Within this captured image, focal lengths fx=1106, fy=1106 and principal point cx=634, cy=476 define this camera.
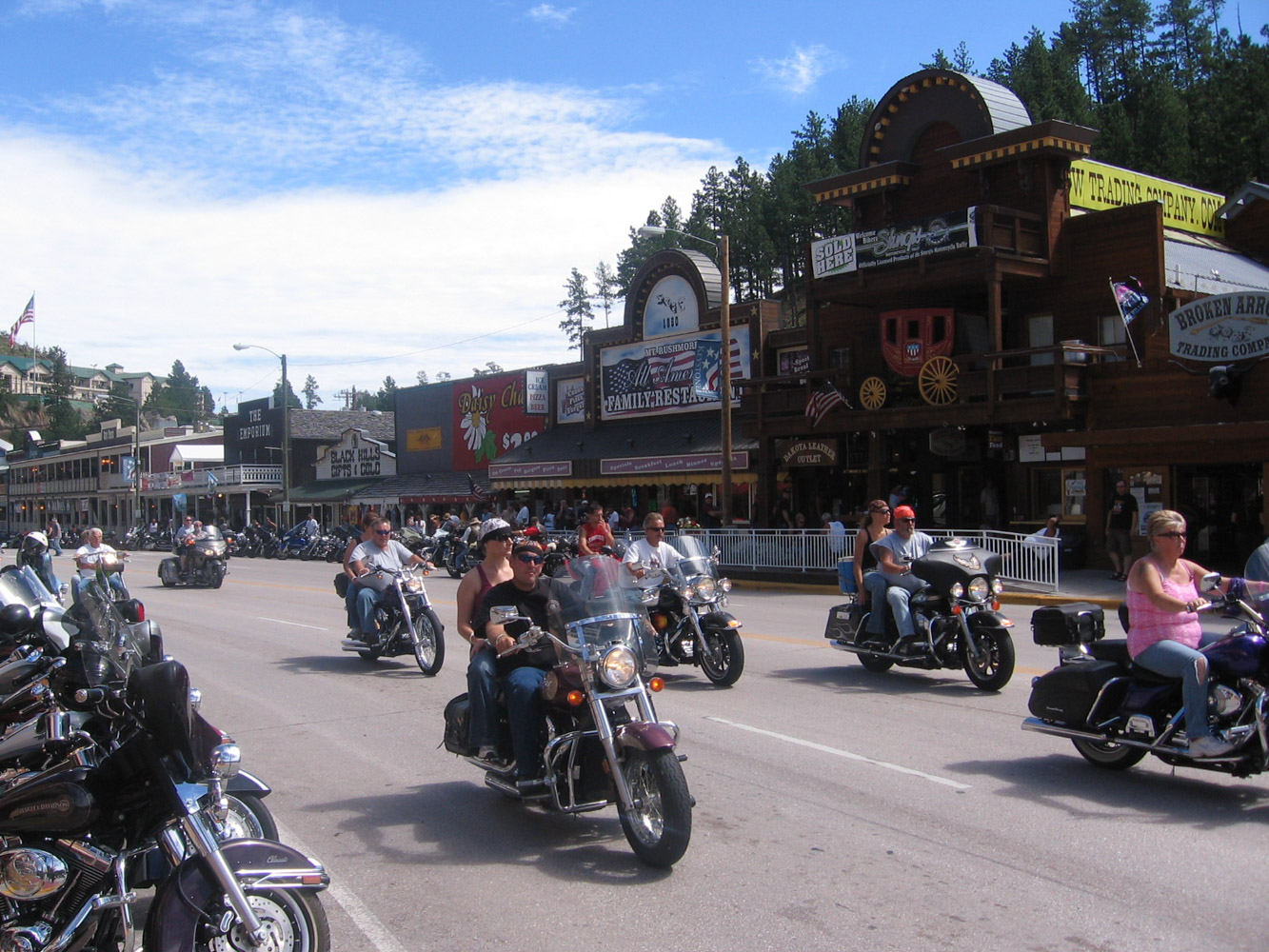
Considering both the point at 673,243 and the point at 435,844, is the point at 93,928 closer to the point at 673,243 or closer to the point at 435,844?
the point at 435,844

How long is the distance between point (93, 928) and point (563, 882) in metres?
2.09

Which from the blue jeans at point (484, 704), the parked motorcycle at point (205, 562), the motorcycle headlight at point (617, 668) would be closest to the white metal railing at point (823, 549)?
the parked motorcycle at point (205, 562)

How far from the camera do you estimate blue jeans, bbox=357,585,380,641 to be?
40.9 ft

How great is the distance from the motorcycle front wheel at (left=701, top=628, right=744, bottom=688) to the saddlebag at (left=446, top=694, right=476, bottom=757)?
432cm

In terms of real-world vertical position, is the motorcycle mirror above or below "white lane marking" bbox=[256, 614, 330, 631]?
above

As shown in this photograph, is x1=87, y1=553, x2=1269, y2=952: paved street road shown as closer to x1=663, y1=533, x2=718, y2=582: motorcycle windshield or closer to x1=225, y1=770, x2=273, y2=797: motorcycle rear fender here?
x1=225, y1=770, x2=273, y2=797: motorcycle rear fender

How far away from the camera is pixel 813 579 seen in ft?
74.6

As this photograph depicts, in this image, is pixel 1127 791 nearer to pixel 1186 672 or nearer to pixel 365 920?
pixel 1186 672

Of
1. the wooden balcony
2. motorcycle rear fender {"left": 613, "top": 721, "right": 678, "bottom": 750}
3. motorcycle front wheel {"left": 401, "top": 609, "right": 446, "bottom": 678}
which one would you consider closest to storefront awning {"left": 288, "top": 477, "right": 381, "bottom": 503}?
the wooden balcony

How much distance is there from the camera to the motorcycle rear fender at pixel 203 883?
12.4ft

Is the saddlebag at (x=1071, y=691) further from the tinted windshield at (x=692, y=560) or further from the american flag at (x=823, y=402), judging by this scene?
the american flag at (x=823, y=402)

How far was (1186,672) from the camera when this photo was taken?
20.7 ft

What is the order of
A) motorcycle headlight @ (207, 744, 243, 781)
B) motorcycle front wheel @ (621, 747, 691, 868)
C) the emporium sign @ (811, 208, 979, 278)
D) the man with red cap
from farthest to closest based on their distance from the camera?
the emporium sign @ (811, 208, 979, 278)
the man with red cap
motorcycle front wheel @ (621, 747, 691, 868)
motorcycle headlight @ (207, 744, 243, 781)

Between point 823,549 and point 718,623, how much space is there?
1228 cm
